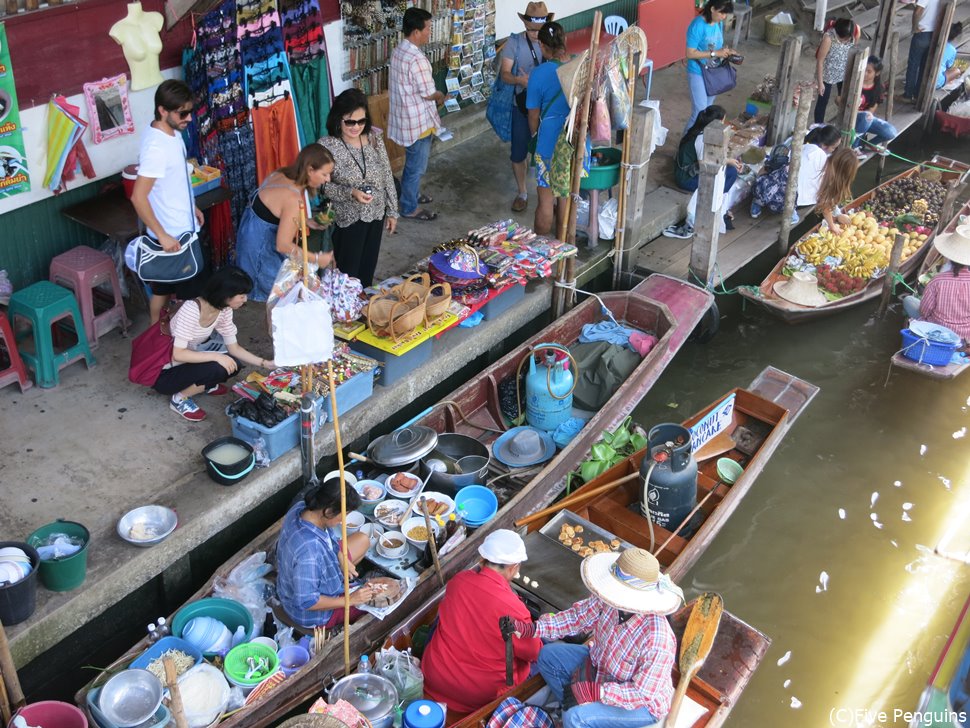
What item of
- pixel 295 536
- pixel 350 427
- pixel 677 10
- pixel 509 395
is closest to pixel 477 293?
pixel 509 395

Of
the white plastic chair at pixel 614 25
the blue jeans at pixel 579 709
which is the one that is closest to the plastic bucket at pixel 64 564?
the blue jeans at pixel 579 709

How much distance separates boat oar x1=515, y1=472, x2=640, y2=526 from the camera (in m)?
6.24

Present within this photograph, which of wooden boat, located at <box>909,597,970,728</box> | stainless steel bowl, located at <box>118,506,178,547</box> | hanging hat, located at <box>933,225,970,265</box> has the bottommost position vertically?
stainless steel bowl, located at <box>118,506,178,547</box>

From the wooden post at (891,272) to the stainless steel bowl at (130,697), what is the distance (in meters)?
7.35

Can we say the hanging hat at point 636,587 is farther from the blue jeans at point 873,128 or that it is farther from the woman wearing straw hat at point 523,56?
the blue jeans at point 873,128

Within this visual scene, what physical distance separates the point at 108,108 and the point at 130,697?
420 cm

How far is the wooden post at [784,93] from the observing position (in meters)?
11.0

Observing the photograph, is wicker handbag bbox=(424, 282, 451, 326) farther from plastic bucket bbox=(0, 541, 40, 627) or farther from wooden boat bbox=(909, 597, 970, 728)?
wooden boat bbox=(909, 597, 970, 728)

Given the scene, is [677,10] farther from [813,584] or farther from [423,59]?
[813,584]

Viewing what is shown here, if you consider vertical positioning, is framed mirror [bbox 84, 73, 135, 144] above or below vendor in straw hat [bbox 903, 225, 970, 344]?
above

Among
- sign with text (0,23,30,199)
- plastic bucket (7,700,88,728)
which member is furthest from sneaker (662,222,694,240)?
plastic bucket (7,700,88,728)

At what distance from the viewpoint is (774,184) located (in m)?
10.3

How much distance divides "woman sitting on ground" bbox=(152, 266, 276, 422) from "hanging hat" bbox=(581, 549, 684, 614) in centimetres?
278

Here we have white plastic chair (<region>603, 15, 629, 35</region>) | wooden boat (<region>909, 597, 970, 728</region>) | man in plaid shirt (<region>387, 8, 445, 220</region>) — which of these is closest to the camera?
wooden boat (<region>909, 597, 970, 728</region>)
